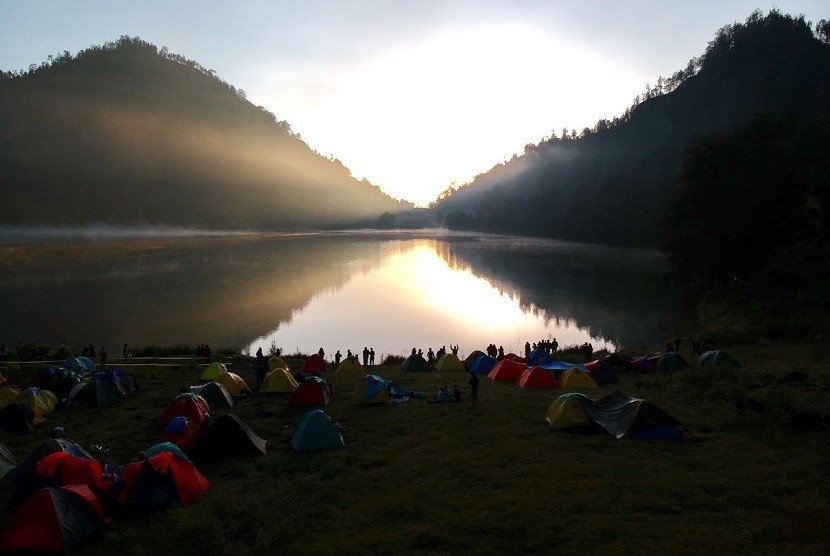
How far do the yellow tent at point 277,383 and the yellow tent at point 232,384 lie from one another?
691 mm

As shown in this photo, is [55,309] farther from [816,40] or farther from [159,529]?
[816,40]

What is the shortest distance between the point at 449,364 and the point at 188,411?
14.0 meters

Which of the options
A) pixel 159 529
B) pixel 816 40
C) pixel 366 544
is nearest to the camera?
pixel 366 544

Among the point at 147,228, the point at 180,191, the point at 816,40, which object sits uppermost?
the point at 816,40

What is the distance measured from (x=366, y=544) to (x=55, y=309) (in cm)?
5011

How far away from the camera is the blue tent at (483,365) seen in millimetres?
25703

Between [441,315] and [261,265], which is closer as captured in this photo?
[441,315]

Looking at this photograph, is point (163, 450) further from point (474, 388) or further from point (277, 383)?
point (474, 388)

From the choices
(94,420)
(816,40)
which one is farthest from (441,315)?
(816,40)

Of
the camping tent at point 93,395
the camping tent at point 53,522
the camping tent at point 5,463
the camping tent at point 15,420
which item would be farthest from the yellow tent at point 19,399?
the camping tent at point 53,522

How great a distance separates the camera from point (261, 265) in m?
86.5

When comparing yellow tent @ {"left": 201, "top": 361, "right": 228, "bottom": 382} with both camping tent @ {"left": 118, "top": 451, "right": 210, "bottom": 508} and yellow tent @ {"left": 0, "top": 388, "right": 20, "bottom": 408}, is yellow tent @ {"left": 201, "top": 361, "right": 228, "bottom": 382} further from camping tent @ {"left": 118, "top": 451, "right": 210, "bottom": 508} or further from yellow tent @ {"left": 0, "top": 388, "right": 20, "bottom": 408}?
camping tent @ {"left": 118, "top": 451, "right": 210, "bottom": 508}

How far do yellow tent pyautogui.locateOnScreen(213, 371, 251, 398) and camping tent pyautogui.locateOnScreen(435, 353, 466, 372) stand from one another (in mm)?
9915

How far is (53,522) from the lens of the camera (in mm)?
9289
